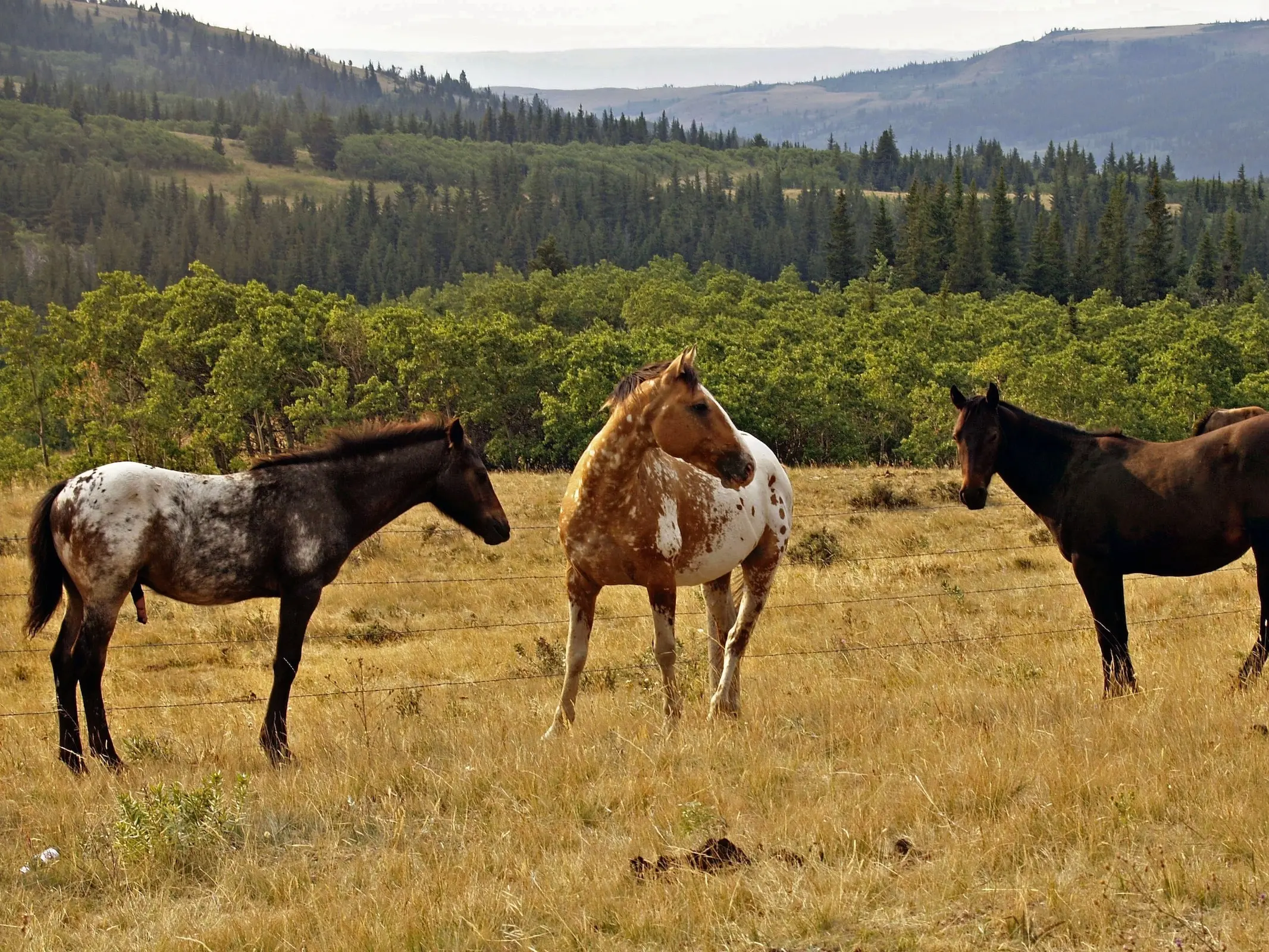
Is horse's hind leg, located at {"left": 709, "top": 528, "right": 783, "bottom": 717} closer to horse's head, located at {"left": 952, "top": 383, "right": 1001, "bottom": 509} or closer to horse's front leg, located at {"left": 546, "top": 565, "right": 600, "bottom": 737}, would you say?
horse's front leg, located at {"left": 546, "top": 565, "right": 600, "bottom": 737}

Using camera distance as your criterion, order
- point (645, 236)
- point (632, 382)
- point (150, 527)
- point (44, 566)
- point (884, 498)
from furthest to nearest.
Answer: point (645, 236) → point (884, 498) → point (632, 382) → point (44, 566) → point (150, 527)

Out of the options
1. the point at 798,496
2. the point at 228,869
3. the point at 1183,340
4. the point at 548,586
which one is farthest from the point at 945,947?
the point at 1183,340

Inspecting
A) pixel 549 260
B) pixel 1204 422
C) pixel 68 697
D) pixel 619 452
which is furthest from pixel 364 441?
pixel 549 260

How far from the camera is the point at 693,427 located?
7375mm

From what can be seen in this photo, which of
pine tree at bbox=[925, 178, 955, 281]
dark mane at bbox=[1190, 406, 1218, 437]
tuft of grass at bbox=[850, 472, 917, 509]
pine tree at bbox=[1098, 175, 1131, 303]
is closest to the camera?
dark mane at bbox=[1190, 406, 1218, 437]

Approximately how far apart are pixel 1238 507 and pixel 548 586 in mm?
12828

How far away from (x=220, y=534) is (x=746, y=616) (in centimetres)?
384

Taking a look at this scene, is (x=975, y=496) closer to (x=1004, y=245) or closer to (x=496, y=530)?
(x=496, y=530)

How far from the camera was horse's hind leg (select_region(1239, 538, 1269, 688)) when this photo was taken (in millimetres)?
7973

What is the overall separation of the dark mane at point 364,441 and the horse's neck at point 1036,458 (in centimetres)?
428

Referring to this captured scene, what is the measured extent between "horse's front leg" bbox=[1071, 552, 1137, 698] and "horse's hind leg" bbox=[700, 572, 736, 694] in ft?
8.68

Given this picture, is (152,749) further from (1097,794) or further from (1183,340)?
(1183,340)

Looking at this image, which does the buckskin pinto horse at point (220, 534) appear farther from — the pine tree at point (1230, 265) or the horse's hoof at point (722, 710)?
the pine tree at point (1230, 265)

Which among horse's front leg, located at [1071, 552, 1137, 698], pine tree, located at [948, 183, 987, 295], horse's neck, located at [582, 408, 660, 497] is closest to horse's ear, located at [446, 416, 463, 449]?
horse's neck, located at [582, 408, 660, 497]
